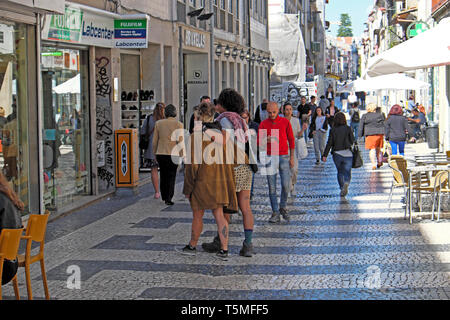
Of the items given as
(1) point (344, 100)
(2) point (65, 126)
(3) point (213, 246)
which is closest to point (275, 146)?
(3) point (213, 246)

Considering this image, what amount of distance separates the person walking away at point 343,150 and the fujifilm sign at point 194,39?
30.1 feet

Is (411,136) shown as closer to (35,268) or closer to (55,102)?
(55,102)

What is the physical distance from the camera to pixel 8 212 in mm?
6344

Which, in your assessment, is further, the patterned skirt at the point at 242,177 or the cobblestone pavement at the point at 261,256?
the patterned skirt at the point at 242,177

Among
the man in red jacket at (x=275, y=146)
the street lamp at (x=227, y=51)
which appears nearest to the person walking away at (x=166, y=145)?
the man in red jacket at (x=275, y=146)

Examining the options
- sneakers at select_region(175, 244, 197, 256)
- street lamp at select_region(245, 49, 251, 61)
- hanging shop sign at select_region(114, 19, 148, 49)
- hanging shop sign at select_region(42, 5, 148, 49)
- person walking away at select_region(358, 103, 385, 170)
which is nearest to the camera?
sneakers at select_region(175, 244, 197, 256)

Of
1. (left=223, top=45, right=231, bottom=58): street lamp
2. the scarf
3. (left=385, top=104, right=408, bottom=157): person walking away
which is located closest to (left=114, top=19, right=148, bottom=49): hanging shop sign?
(left=385, top=104, right=408, bottom=157): person walking away

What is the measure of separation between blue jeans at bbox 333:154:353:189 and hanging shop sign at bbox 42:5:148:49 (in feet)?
14.4

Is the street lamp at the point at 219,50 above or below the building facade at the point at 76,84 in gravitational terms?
above

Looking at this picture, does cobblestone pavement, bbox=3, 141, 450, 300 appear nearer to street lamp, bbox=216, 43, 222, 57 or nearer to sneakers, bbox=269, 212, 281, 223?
sneakers, bbox=269, 212, 281, 223

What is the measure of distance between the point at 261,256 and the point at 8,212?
3.91 metres

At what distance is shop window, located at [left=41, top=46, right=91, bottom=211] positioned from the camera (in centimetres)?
1323

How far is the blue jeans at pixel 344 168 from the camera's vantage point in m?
A: 15.0

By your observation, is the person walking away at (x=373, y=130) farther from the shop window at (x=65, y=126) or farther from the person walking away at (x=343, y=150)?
the shop window at (x=65, y=126)
